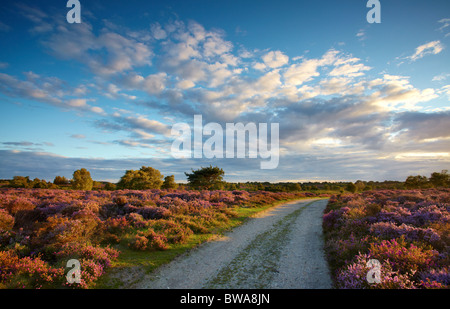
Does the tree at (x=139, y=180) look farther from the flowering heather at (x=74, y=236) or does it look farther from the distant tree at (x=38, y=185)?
the flowering heather at (x=74, y=236)

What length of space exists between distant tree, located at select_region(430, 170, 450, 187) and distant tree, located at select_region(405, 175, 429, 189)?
1.52 m

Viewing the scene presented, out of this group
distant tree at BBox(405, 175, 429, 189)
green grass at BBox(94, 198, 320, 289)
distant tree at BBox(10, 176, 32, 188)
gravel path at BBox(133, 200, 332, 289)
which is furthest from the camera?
distant tree at BBox(405, 175, 429, 189)

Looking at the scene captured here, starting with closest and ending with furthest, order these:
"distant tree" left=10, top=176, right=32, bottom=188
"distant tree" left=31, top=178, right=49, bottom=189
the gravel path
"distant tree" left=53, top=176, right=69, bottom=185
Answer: the gravel path
"distant tree" left=10, top=176, right=32, bottom=188
"distant tree" left=31, top=178, right=49, bottom=189
"distant tree" left=53, top=176, right=69, bottom=185

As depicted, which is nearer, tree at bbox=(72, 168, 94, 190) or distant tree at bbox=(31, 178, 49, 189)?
distant tree at bbox=(31, 178, 49, 189)

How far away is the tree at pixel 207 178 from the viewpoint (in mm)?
44656

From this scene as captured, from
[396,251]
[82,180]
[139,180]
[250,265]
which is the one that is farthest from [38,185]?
[396,251]

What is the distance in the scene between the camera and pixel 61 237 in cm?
860

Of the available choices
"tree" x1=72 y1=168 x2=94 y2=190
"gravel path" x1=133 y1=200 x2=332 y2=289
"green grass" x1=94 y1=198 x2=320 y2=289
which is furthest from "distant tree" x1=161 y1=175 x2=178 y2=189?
"gravel path" x1=133 y1=200 x2=332 y2=289

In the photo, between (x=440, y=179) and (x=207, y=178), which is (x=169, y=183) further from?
(x=440, y=179)

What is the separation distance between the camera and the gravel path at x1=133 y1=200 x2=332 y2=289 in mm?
7055

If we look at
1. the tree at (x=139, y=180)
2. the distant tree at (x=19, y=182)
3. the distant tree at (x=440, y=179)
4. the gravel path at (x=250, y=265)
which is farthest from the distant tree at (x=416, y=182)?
the distant tree at (x=19, y=182)

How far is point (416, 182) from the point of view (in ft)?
168

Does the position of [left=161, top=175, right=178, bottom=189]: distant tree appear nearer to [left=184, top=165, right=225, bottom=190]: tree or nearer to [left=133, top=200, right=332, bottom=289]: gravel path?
[left=184, top=165, right=225, bottom=190]: tree
